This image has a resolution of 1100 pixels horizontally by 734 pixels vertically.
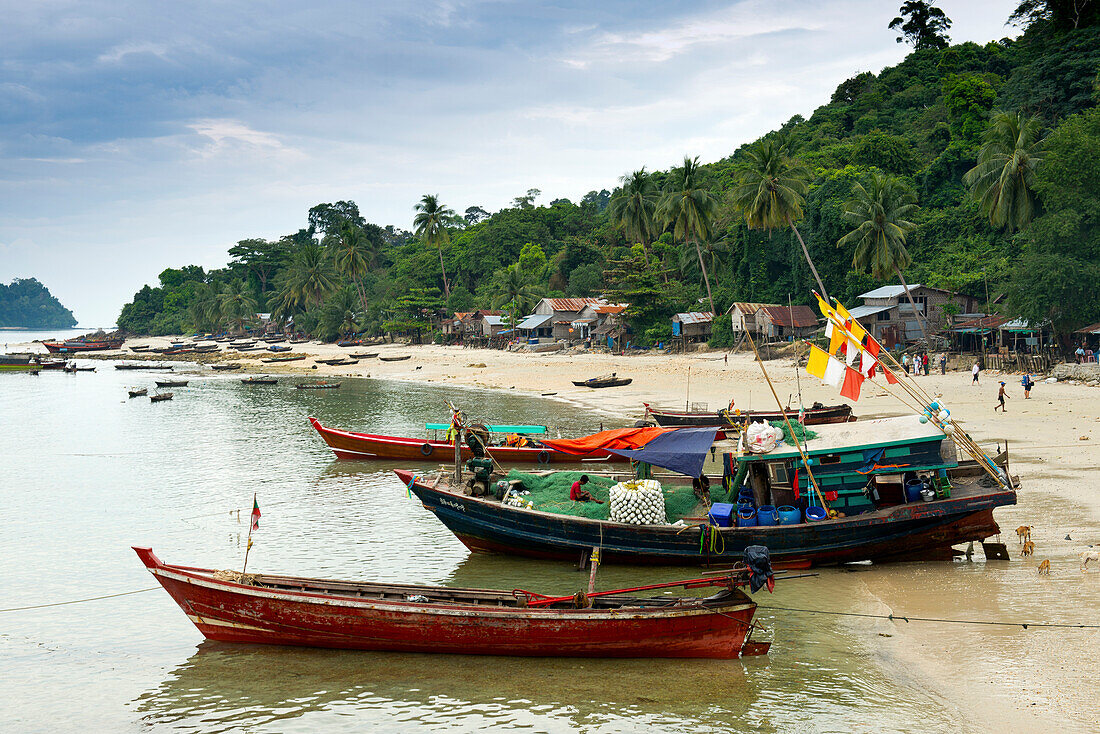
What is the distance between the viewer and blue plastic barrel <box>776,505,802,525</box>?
14.4 metres

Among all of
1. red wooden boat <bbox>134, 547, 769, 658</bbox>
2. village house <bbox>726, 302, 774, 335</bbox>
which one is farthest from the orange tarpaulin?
village house <bbox>726, 302, 774, 335</bbox>

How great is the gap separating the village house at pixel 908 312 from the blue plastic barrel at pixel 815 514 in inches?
1438

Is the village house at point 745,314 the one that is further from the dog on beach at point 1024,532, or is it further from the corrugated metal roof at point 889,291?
the dog on beach at point 1024,532

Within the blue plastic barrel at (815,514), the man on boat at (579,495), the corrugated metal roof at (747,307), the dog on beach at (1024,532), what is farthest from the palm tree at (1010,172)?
the man on boat at (579,495)

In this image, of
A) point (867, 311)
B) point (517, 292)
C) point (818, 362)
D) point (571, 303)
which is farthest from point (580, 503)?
point (517, 292)

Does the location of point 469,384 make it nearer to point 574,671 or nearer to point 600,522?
point 600,522

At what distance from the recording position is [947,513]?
13.9 m

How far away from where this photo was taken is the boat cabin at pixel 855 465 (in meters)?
14.1

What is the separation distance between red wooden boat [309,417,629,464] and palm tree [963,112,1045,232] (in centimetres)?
3178

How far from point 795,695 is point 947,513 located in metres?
5.76

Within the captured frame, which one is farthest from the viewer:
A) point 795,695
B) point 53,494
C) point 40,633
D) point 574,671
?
point 53,494

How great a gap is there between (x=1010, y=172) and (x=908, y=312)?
32.6 ft

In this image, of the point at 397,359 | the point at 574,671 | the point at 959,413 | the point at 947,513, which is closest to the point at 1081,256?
the point at 959,413

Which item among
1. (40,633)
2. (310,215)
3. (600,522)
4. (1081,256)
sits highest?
(310,215)
